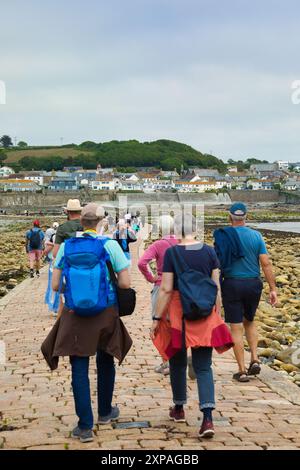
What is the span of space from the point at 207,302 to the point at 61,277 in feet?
3.73

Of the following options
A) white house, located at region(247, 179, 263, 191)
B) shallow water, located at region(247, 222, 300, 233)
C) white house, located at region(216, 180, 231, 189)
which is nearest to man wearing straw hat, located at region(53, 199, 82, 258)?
shallow water, located at region(247, 222, 300, 233)

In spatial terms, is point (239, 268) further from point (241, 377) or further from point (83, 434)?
point (83, 434)

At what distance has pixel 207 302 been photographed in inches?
203

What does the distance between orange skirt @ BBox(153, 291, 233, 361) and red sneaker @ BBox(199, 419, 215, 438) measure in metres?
0.54

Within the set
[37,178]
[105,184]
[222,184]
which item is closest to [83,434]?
[105,184]

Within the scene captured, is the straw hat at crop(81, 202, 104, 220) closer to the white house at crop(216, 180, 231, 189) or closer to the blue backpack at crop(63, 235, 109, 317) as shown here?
the blue backpack at crop(63, 235, 109, 317)

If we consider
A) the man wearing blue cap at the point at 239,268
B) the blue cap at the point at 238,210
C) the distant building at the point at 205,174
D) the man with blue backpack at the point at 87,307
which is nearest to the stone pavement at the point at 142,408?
the man with blue backpack at the point at 87,307

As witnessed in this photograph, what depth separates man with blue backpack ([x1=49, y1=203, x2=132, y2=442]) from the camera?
5051 millimetres

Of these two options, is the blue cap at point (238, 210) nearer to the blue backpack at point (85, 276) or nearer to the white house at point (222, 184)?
the blue backpack at point (85, 276)

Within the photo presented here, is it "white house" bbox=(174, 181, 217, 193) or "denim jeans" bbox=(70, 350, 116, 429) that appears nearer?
"denim jeans" bbox=(70, 350, 116, 429)

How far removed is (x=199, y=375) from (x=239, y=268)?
6.45 ft

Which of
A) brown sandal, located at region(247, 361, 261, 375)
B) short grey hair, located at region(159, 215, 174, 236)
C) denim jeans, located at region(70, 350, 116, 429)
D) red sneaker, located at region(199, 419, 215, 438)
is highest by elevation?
short grey hair, located at region(159, 215, 174, 236)

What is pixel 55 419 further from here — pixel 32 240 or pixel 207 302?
pixel 32 240

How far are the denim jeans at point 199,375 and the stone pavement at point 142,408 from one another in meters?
0.25
